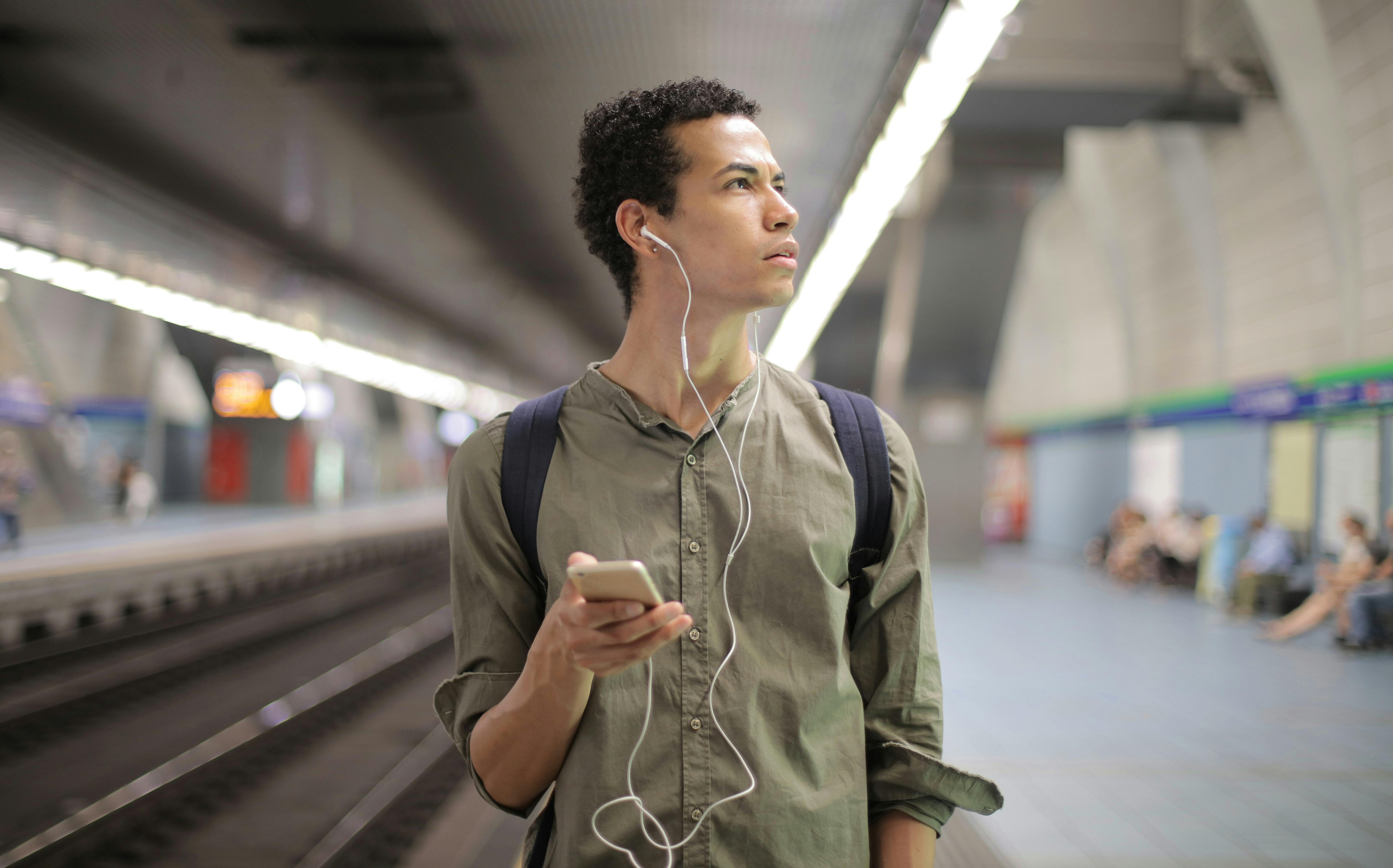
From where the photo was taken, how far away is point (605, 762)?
1.26 metres

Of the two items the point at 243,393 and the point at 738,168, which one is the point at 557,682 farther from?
the point at 243,393

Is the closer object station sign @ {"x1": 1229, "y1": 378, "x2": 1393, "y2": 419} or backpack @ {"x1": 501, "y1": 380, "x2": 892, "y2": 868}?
backpack @ {"x1": 501, "y1": 380, "x2": 892, "y2": 868}

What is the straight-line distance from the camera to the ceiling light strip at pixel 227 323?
11.5 metres

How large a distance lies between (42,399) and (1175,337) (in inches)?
776

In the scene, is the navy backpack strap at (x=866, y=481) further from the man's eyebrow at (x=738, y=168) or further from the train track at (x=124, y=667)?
the train track at (x=124, y=667)

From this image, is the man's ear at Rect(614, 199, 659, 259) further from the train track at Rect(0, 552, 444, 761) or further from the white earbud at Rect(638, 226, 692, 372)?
the train track at Rect(0, 552, 444, 761)

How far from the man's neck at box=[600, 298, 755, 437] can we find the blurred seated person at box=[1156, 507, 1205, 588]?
15.5 meters

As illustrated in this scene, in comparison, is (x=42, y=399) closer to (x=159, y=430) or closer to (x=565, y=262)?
(x=159, y=430)

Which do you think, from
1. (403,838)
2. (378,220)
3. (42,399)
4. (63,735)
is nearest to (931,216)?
(378,220)

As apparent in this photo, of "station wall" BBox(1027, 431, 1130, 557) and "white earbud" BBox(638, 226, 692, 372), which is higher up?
"white earbud" BBox(638, 226, 692, 372)

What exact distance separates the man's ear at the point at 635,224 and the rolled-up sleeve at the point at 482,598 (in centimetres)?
39

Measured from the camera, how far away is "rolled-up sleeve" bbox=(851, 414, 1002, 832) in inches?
51.7

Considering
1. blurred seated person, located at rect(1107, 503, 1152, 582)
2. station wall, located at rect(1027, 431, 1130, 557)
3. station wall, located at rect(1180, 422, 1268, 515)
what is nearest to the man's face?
station wall, located at rect(1180, 422, 1268, 515)

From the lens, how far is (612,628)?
1014mm
